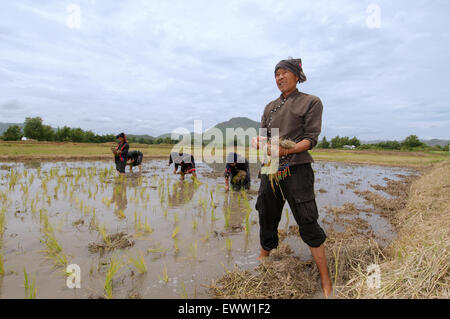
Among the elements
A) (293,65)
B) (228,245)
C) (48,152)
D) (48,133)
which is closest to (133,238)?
(228,245)

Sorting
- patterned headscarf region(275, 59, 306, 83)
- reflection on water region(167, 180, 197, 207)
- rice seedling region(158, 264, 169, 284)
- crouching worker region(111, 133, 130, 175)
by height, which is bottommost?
rice seedling region(158, 264, 169, 284)

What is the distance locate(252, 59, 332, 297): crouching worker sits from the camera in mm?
1850

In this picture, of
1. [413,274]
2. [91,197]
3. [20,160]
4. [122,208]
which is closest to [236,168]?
[122,208]

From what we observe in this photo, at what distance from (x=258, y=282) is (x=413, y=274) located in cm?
115

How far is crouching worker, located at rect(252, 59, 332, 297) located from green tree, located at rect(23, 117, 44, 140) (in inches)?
2913

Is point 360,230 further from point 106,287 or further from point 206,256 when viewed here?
point 106,287

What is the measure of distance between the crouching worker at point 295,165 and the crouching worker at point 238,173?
160 inches

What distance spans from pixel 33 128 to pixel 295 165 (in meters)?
75.3

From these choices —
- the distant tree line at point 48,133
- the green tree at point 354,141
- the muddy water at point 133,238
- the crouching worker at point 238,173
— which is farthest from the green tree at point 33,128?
the green tree at point 354,141

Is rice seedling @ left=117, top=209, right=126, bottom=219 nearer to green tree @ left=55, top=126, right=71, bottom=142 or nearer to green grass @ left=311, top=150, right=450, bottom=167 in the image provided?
green grass @ left=311, top=150, right=450, bottom=167

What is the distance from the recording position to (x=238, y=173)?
659 cm

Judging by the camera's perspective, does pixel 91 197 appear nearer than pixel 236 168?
Yes

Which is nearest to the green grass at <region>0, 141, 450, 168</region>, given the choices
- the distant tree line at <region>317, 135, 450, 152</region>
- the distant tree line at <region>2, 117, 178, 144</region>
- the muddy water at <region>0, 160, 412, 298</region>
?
the muddy water at <region>0, 160, 412, 298</region>

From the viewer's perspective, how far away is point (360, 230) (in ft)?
11.6
